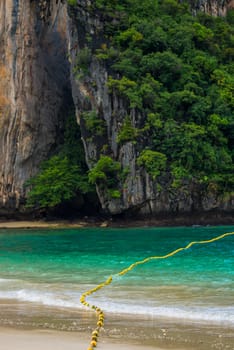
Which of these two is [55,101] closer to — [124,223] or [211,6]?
[124,223]

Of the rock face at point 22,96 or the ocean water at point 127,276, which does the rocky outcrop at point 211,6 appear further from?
the ocean water at point 127,276

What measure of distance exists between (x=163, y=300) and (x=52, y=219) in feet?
79.6

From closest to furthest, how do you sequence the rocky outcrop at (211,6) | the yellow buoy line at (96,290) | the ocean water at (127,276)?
the yellow buoy line at (96,290) < the ocean water at (127,276) < the rocky outcrop at (211,6)

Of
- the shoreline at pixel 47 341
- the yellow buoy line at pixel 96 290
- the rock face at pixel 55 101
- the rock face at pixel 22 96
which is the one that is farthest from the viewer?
the rock face at pixel 22 96

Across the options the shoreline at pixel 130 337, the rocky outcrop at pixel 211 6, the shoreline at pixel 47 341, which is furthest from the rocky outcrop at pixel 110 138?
the shoreline at pixel 47 341

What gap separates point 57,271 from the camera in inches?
518

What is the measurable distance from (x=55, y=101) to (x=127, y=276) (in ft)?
81.7

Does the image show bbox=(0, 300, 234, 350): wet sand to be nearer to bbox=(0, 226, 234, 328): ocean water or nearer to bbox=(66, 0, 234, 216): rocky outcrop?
bbox=(0, 226, 234, 328): ocean water

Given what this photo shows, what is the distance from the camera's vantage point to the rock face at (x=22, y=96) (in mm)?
33969

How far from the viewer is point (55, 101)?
35.8 m

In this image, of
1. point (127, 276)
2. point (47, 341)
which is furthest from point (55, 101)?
point (47, 341)

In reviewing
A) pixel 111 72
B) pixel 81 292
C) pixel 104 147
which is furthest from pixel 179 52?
pixel 81 292

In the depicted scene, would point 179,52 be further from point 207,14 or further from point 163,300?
point 163,300

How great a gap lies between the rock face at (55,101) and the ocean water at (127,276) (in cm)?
654
